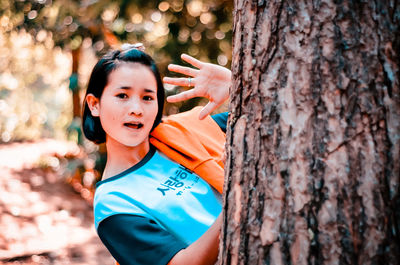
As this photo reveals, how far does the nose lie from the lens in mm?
1800

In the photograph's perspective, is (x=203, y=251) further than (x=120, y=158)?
No

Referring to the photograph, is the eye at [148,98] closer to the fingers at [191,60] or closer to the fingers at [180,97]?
the fingers at [180,97]

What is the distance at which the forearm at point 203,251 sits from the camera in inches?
54.1

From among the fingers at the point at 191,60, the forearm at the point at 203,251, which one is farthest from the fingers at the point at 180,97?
the forearm at the point at 203,251

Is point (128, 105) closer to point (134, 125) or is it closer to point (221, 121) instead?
point (134, 125)

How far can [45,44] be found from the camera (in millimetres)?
5195

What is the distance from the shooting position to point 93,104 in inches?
78.2

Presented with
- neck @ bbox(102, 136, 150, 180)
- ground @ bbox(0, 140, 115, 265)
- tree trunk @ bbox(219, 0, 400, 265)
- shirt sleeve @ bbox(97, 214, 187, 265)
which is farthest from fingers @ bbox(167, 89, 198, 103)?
ground @ bbox(0, 140, 115, 265)

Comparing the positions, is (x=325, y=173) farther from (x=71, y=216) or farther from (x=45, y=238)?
(x=71, y=216)

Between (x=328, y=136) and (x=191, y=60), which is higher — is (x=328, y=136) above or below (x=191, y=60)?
below

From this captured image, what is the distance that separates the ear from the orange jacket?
0.26 meters

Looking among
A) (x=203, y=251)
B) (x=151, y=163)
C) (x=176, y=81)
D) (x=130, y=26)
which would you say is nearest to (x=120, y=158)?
(x=151, y=163)


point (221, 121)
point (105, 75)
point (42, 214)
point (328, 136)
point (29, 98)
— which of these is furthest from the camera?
point (29, 98)

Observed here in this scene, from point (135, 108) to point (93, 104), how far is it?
0.93ft
